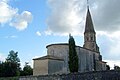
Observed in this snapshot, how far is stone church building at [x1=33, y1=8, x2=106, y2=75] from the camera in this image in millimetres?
48281

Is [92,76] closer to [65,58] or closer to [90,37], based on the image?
[65,58]

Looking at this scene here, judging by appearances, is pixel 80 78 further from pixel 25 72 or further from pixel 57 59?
→ pixel 25 72

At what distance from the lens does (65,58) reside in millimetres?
52219

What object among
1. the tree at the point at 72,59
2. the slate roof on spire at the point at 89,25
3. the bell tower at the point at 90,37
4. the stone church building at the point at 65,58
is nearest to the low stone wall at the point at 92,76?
the tree at the point at 72,59

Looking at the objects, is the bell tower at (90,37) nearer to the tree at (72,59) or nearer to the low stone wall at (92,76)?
the tree at (72,59)

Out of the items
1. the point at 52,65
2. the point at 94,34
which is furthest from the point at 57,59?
the point at 94,34

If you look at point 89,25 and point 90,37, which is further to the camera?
point 89,25

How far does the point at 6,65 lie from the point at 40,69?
41.7ft

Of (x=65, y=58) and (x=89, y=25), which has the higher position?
(x=89, y=25)

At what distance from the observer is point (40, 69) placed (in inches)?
1905

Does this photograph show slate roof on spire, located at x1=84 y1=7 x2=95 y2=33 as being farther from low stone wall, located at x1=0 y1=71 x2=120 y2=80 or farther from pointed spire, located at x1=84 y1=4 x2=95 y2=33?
low stone wall, located at x1=0 y1=71 x2=120 y2=80

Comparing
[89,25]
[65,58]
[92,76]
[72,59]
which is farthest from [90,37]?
[92,76]

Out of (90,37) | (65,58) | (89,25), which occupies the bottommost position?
(65,58)

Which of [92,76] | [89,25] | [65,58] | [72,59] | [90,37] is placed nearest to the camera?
[92,76]
